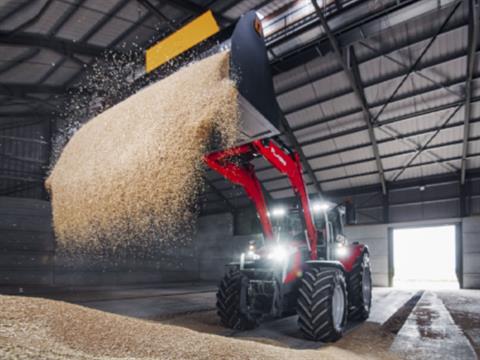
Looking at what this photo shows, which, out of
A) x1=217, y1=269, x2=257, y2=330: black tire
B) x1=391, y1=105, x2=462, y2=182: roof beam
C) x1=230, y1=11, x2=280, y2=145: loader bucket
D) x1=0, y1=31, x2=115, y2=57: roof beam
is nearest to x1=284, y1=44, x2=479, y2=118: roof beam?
x1=391, y1=105, x2=462, y2=182: roof beam

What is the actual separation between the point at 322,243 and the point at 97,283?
44.1 ft

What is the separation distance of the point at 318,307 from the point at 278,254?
97 centimetres

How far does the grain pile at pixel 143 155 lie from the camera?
4203 mm

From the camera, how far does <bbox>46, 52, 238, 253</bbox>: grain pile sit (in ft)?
13.8

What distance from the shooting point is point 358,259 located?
7.56m

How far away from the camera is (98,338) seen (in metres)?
3.18

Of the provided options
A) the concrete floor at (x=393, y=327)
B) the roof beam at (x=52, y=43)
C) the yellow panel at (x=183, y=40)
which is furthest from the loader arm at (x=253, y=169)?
the roof beam at (x=52, y=43)

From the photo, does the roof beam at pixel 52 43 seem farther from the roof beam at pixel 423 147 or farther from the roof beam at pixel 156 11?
the roof beam at pixel 423 147

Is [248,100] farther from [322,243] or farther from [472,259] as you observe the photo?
[472,259]

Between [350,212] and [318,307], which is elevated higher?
[350,212]

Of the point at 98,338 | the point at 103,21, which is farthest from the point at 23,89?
the point at 98,338

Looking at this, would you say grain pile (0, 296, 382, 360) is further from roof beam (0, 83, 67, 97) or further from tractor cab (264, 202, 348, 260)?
roof beam (0, 83, 67, 97)

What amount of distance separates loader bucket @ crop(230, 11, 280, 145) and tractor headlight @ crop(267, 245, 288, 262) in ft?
6.54

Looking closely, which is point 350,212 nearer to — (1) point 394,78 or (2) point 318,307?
(2) point 318,307
